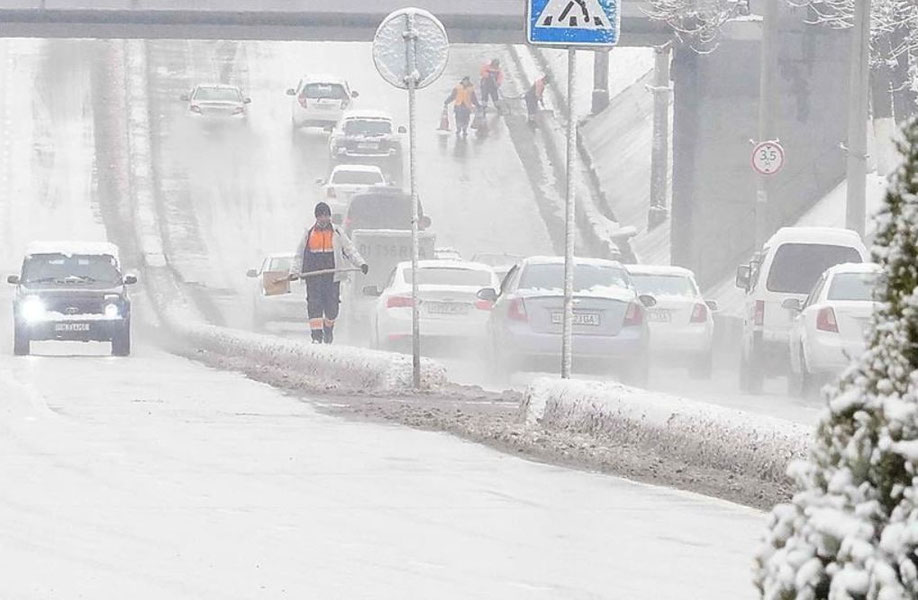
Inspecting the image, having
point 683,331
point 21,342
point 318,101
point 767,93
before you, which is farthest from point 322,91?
point 683,331

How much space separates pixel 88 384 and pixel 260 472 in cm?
810

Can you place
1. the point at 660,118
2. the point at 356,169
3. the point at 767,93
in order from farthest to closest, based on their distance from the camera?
the point at 356,169
the point at 660,118
the point at 767,93

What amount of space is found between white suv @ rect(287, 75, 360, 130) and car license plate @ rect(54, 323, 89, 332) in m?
38.5

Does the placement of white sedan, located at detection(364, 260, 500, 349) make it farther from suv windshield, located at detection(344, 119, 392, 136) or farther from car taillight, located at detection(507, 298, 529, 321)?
suv windshield, located at detection(344, 119, 392, 136)

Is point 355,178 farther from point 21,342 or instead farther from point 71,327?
point 21,342

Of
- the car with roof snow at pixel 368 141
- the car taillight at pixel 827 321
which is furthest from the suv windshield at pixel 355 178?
the car taillight at pixel 827 321

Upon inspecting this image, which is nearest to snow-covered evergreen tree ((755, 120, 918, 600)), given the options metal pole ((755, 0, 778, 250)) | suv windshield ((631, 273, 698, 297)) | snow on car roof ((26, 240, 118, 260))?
suv windshield ((631, 273, 698, 297))

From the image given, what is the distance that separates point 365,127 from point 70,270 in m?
35.2

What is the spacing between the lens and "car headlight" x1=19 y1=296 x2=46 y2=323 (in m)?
31.7

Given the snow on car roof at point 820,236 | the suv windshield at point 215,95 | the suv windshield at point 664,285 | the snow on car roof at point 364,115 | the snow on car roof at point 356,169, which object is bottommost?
the suv windshield at point 664,285

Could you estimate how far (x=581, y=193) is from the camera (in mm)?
61812

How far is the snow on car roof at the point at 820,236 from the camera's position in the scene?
27922mm

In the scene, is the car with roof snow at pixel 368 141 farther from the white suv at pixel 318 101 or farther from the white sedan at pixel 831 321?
the white sedan at pixel 831 321

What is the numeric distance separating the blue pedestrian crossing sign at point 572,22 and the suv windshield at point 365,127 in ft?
173
